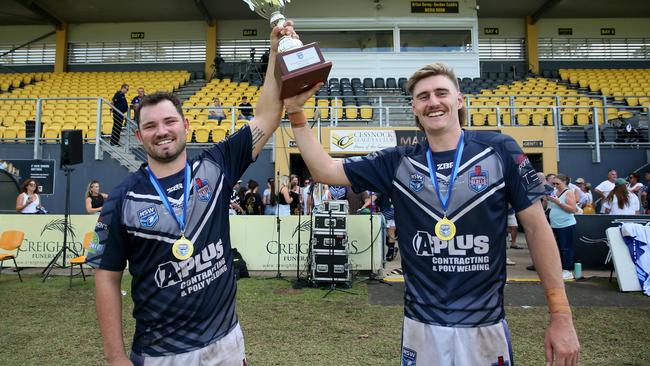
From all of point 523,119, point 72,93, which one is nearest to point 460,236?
point 523,119

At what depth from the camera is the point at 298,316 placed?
536 centimetres

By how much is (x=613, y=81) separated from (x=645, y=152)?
9416mm

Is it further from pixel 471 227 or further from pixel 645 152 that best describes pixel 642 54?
pixel 471 227

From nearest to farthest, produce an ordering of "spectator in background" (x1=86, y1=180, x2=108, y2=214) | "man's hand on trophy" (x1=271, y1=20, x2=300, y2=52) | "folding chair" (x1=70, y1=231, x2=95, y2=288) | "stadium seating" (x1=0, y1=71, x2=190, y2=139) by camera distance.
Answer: "man's hand on trophy" (x1=271, y1=20, x2=300, y2=52) < "folding chair" (x1=70, y1=231, x2=95, y2=288) < "spectator in background" (x1=86, y1=180, x2=108, y2=214) < "stadium seating" (x1=0, y1=71, x2=190, y2=139)

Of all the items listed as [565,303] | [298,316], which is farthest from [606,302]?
[565,303]

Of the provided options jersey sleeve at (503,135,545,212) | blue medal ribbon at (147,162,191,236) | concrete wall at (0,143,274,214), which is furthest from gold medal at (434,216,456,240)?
concrete wall at (0,143,274,214)

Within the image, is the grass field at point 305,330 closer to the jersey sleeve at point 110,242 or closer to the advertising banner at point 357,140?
the jersey sleeve at point 110,242

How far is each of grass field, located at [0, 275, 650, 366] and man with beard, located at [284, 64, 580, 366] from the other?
2348mm

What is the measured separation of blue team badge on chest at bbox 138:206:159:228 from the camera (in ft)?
6.01

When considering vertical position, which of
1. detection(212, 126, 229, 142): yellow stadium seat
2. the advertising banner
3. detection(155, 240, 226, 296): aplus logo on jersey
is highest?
detection(212, 126, 229, 142): yellow stadium seat

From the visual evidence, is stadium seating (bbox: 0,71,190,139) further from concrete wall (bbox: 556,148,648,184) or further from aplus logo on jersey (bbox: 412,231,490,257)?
concrete wall (bbox: 556,148,648,184)

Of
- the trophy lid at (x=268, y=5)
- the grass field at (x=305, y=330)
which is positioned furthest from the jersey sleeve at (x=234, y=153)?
the grass field at (x=305, y=330)

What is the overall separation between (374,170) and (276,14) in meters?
1.29

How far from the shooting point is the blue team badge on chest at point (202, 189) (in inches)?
77.4
